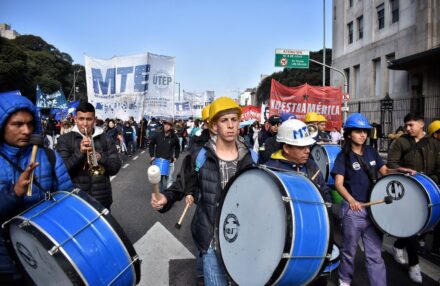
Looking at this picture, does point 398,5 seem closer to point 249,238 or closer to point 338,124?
point 338,124

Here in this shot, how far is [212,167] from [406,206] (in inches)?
94.8

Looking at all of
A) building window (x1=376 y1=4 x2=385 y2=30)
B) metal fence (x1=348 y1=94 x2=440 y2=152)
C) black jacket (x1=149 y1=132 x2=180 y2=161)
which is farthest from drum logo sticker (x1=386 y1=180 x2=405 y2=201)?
building window (x1=376 y1=4 x2=385 y2=30)

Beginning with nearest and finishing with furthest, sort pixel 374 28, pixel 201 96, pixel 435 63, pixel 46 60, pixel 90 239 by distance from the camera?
pixel 90 239
pixel 435 63
pixel 374 28
pixel 201 96
pixel 46 60

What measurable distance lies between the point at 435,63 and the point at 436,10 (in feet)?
9.36

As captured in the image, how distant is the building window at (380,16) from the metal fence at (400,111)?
17.2ft

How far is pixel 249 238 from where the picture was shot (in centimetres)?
246

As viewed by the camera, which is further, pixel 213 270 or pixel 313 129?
pixel 313 129

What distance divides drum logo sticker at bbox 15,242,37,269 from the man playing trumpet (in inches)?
66.0

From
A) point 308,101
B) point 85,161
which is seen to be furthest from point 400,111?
point 85,161

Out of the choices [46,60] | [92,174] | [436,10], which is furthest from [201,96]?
[46,60]

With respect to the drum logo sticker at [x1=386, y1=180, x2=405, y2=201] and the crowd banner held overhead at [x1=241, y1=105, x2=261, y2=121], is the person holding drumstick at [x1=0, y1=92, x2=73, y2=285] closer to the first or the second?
the drum logo sticker at [x1=386, y1=180, x2=405, y2=201]

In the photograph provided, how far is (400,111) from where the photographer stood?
2164 centimetres

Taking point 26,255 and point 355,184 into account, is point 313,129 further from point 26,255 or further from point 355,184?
point 26,255

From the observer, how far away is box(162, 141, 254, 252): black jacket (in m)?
2.87
